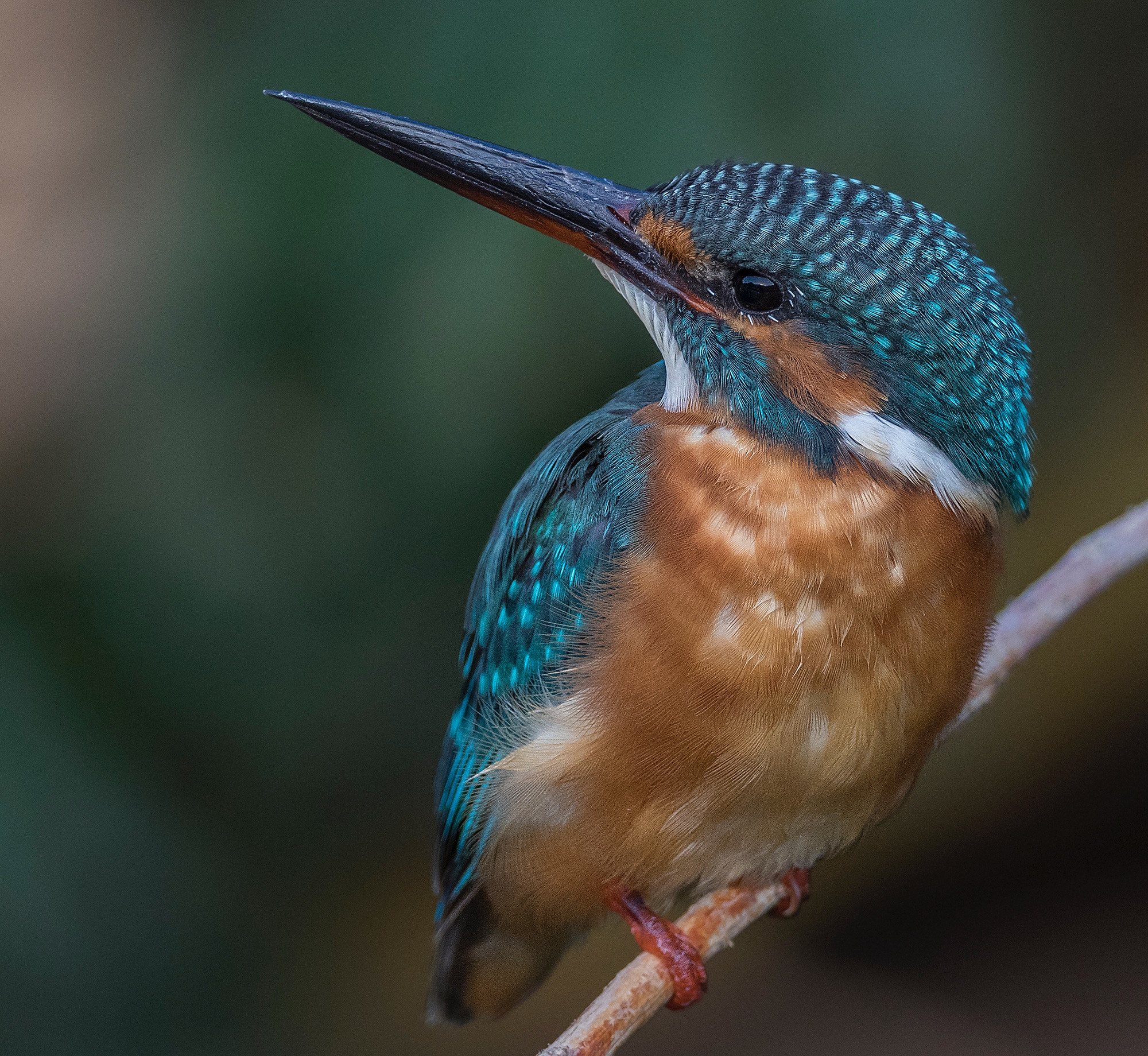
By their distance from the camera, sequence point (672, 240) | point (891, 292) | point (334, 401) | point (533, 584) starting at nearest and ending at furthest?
point (891, 292)
point (672, 240)
point (533, 584)
point (334, 401)

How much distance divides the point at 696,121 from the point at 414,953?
7.08 feet

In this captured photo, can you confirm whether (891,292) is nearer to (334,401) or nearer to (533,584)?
(533,584)

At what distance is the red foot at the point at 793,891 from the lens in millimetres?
1945

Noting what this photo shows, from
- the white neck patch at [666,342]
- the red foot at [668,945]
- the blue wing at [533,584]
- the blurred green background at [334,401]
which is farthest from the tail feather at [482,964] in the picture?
the white neck patch at [666,342]

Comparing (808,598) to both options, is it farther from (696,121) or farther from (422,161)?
(696,121)

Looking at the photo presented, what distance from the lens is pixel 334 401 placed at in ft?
6.64

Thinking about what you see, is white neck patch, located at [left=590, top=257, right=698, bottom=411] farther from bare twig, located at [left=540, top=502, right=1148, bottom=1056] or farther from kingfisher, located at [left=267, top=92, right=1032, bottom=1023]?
bare twig, located at [left=540, top=502, right=1148, bottom=1056]

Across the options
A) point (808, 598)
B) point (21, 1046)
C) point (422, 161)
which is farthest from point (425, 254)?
point (21, 1046)

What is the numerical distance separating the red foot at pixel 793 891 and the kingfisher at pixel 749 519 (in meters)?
0.34

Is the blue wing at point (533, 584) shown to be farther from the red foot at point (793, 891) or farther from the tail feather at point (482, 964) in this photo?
the red foot at point (793, 891)

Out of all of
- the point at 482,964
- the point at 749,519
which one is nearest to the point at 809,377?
the point at 749,519

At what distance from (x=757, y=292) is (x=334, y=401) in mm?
945

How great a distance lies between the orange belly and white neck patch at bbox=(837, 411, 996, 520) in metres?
0.02

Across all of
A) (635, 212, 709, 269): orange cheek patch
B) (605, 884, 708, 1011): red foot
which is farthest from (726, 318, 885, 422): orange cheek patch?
(605, 884, 708, 1011): red foot
